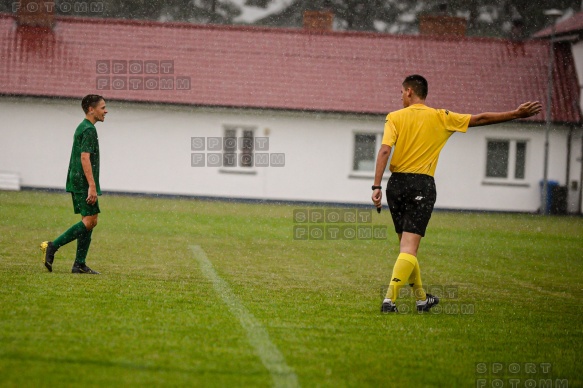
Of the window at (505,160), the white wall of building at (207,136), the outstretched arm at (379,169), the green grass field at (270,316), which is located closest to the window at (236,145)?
the white wall of building at (207,136)

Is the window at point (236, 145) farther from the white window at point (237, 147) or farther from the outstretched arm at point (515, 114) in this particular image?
the outstretched arm at point (515, 114)

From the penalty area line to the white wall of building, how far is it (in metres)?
20.5

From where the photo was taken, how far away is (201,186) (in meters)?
30.7

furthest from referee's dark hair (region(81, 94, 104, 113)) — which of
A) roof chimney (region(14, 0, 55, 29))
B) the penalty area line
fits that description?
roof chimney (region(14, 0, 55, 29))

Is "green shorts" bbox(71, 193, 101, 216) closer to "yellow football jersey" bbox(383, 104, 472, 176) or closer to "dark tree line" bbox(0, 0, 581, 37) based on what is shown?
"yellow football jersey" bbox(383, 104, 472, 176)

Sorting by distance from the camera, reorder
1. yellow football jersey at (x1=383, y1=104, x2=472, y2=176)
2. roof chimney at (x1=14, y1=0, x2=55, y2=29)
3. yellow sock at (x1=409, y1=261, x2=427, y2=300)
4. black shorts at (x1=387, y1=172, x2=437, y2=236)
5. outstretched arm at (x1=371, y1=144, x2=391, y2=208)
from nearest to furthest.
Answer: outstretched arm at (x1=371, y1=144, x2=391, y2=208), black shorts at (x1=387, y1=172, x2=437, y2=236), yellow football jersey at (x1=383, y1=104, x2=472, y2=176), yellow sock at (x1=409, y1=261, x2=427, y2=300), roof chimney at (x1=14, y1=0, x2=55, y2=29)

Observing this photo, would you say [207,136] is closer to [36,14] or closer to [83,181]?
[36,14]

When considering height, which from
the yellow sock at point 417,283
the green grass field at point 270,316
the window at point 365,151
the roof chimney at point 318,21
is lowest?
the green grass field at point 270,316

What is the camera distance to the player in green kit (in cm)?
964

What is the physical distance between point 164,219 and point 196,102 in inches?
419

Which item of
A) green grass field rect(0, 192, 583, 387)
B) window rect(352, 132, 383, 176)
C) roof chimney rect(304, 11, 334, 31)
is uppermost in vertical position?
roof chimney rect(304, 11, 334, 31)

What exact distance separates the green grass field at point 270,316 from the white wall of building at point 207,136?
14763mm

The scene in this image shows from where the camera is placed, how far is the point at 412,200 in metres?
7.91

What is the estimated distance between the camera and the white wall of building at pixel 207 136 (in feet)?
99.6
